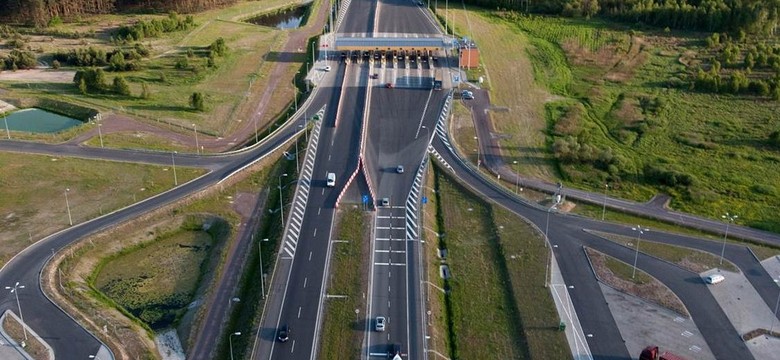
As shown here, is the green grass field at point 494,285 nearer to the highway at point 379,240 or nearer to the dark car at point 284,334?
the highway at point 379,240

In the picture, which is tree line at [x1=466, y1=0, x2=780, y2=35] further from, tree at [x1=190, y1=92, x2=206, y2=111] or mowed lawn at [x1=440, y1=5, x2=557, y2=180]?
tree at [x1=190, y1=92, x2=206, y2=111]

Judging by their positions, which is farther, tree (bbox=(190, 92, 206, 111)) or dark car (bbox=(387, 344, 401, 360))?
tree (bbox=(190, 92, 206, 111))

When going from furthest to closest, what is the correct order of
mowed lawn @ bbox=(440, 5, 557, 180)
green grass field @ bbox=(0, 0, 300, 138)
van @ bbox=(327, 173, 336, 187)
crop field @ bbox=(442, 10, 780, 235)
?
green grass field @ bbox=(0, 0, 300, 138) < mowed lawn @ bbox=(440, 5, 557, 180) < crop field @ bbox=(442, 10, 780, 235) < van @ bbox=(327, 173, 336, 187)

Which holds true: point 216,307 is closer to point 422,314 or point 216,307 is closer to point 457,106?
point 422,314

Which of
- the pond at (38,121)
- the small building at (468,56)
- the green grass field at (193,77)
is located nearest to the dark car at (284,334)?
the green grass field at (193,77)

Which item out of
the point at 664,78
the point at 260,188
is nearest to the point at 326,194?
the point at 260,188

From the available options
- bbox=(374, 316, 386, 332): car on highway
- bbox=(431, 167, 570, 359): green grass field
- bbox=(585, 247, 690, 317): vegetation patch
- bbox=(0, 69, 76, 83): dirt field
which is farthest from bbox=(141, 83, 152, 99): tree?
bbox=(585, 247, 690, 317): vegetation patch

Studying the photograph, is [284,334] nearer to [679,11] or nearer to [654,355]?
[654,355]
